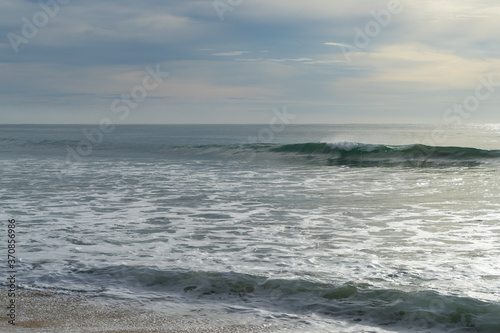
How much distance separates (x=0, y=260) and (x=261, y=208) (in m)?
5.34

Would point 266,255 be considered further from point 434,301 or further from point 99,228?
point 99,228

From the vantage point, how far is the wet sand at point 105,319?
424 cm

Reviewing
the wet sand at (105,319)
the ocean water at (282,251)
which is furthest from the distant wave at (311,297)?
the wet sand at (105,319)

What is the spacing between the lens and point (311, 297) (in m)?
4.96

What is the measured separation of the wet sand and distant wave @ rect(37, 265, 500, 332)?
1.42 ft

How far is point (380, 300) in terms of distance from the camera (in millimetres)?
4793

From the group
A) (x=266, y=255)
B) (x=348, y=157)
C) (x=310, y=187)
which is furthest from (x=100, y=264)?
(x=348, y=157)

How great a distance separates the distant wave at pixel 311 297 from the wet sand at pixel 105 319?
0.43 meters

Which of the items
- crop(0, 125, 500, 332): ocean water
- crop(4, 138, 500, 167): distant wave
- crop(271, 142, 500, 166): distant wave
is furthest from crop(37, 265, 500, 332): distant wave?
crop(271, 142, 500, 166): distant wave

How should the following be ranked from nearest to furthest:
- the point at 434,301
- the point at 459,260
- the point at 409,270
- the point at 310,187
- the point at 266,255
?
1. the point at 434,301
2. the point at 409,270
3. the point at 459,260
4. the point at 266,255
5. the point at 310,187

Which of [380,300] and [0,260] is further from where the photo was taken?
[0,260]

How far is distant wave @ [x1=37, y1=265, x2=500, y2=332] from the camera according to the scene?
4445mm

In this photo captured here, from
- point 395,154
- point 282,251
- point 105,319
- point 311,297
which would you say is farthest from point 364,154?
point 105,319

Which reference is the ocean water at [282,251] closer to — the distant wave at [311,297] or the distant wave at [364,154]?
the distant wave at [311,297]
